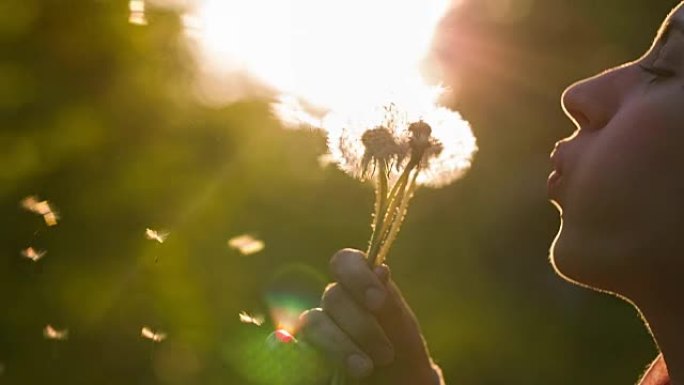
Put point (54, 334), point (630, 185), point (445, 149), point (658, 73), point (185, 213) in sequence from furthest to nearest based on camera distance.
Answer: point (185, 213) → point (445, 149) → point (658, 73) → point (630, 185) → point (54, 334)

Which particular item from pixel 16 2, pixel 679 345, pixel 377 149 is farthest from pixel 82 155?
pixel 679 345

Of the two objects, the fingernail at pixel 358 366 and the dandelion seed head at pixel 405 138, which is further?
the dandelion seed head at pixel 405 138

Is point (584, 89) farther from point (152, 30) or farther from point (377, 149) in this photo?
point (152, 30)

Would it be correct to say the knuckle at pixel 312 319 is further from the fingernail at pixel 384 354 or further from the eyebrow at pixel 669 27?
the eyebrow at pixel 669 27

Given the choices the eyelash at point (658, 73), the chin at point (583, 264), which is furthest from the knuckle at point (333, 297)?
the eyelash at point (658, 73)

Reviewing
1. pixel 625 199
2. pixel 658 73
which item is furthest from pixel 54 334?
pixel 658 73

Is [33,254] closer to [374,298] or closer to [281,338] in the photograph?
[281,338]
